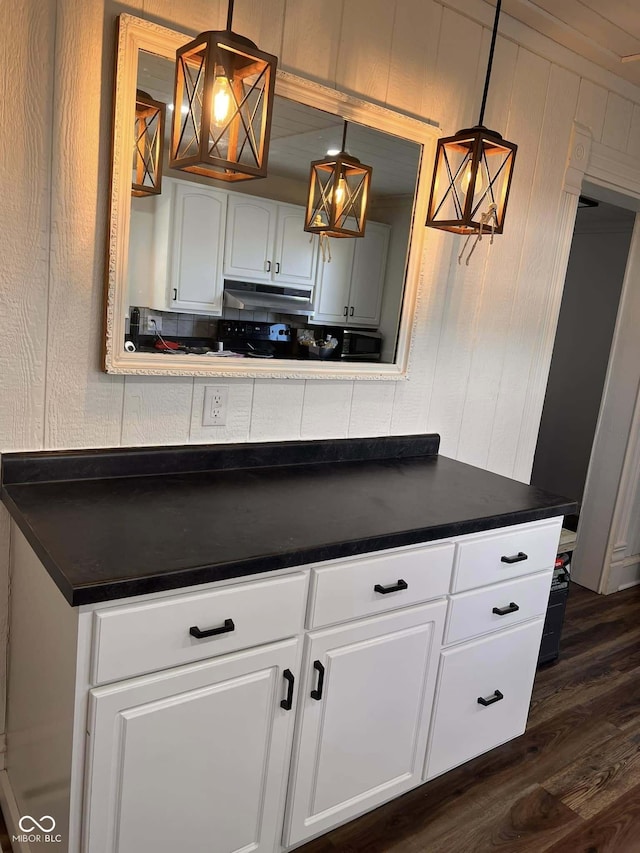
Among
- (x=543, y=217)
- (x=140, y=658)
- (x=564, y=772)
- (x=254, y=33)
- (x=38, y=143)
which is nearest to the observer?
(x=140, y=658)

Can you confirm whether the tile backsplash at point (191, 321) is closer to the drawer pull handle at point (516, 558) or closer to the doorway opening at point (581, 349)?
the drawer pull handle at point (516, 558)

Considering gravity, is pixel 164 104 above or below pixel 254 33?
below

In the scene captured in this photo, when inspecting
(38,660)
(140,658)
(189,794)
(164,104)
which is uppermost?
(164,104)

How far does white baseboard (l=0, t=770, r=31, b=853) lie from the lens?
1642mm

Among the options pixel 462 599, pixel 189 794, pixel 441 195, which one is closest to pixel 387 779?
pixel 462 599

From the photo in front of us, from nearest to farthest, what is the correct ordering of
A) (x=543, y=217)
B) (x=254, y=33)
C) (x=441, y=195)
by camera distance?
(x=254, y=33) < (x=441, y=195) < (x=543, y=217)

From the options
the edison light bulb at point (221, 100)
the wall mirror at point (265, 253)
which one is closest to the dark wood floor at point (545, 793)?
the wall mirror at point (265, 253)

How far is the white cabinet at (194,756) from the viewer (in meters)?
1.30

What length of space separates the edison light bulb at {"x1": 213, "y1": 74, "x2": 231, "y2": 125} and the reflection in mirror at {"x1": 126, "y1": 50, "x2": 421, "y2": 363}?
0.32 metres

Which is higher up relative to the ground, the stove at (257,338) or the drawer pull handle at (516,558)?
the stove at (257,338)

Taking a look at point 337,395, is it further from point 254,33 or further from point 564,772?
point 564,772

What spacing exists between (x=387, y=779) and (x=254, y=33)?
2091mm

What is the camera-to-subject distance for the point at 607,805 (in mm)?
2021

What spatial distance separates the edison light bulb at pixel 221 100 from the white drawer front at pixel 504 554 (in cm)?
122
